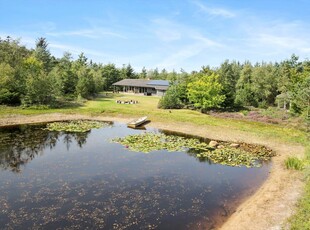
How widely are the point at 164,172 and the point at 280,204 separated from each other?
8451mm

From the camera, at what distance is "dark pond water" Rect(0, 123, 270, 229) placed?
45.0 ft

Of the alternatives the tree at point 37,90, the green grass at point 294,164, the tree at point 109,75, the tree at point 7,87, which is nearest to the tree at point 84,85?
the tree at point 37,90

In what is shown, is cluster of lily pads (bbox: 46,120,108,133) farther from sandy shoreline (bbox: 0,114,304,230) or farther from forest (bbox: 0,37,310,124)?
sandy shoreline (bbox: 0,114,304,230)

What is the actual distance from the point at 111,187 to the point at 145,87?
62.5 metres

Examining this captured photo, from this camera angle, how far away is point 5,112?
126 ft

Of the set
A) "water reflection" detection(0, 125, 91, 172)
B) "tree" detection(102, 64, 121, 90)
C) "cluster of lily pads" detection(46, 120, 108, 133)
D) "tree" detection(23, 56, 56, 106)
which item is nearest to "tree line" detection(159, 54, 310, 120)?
"cluster of lily pads" detection(46, 120, 108, 133)

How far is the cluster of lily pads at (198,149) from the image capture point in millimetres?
24328

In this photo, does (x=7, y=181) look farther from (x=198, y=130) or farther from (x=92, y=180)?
(x=198, y=130)

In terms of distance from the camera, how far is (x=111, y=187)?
17609mm

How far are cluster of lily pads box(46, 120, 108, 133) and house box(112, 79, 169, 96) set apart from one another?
129ft

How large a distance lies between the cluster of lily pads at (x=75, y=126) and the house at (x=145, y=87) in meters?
39.4

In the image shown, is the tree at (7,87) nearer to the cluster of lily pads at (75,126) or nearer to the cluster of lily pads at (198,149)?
the cluster of lily pads at (75,126)

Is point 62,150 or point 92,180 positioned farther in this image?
point 62,150

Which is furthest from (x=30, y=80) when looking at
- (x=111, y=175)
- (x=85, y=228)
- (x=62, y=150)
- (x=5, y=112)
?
(x=85, y=228)
